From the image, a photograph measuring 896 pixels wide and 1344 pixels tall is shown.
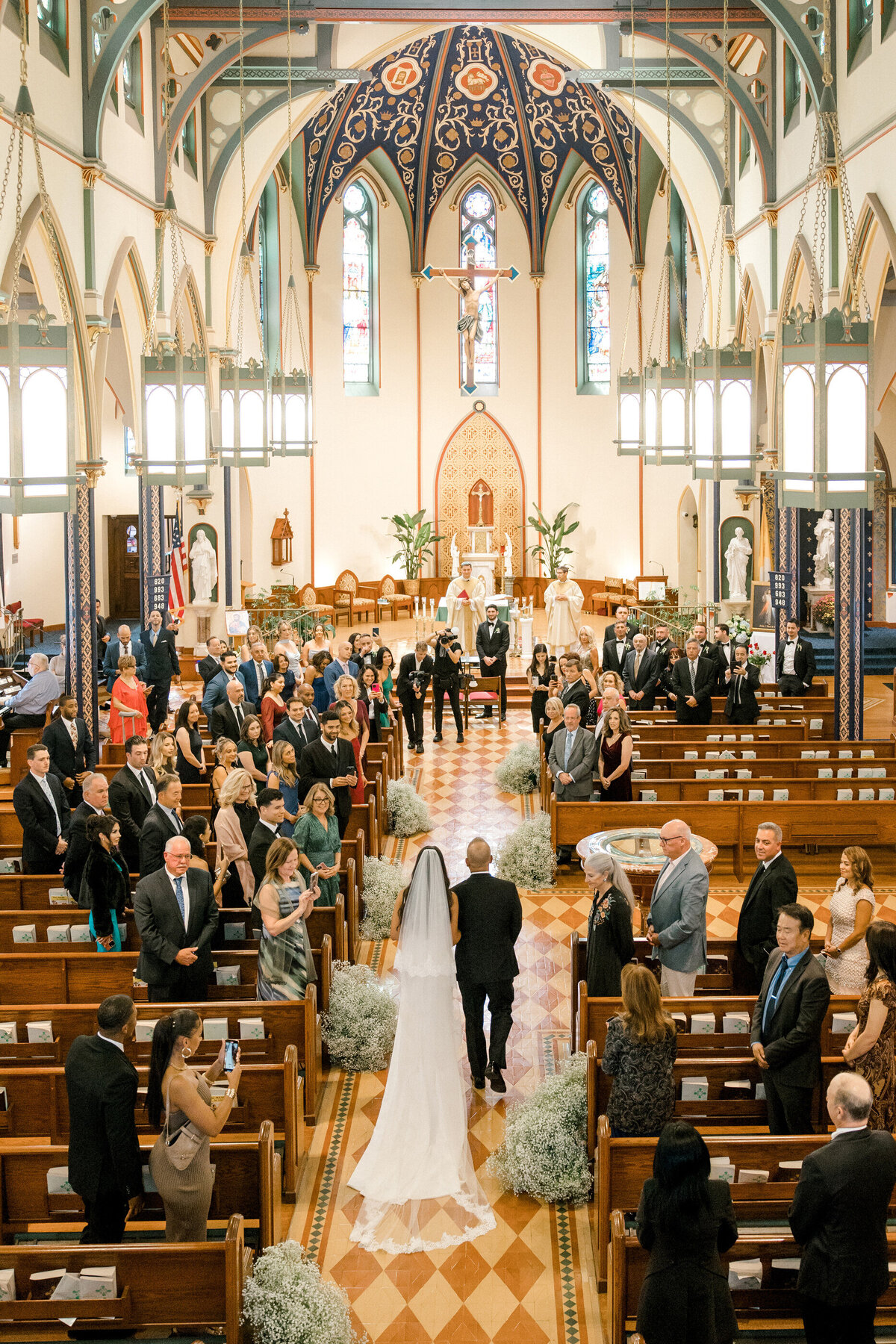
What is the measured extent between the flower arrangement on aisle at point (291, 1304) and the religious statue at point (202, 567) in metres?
16.2

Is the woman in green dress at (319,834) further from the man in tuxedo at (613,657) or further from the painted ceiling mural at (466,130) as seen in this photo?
the painted ceiling mural at (466,130)

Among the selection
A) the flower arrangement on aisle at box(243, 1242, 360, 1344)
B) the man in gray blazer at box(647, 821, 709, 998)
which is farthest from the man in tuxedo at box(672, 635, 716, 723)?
the flower arrangement on aisle at box(243, 1242, 360, 1344)

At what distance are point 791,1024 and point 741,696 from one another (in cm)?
732

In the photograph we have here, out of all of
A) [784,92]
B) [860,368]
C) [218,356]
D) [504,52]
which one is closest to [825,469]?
[860,368]

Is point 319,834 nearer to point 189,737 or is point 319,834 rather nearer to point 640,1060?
point 189,737

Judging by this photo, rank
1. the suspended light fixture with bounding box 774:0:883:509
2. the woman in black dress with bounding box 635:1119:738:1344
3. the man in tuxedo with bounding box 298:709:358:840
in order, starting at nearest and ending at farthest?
the woman in black dress with bounding box 635:1119:738:1344
the suspended light fixture with bounding box 774:0:883:509
the man in tuxedo with bounding box 298:709:358:840

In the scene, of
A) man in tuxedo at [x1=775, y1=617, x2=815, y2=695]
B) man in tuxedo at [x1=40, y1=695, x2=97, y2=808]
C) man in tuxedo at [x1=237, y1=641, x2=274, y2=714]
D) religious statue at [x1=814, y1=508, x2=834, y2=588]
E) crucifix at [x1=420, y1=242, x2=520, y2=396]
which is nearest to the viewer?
man in tuxedo at [x1=40, y1=695, x2=97, y2=808]

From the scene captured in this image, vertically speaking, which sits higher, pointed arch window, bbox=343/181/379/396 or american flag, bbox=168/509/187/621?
pointed arch window, bbox=343/181/379/396

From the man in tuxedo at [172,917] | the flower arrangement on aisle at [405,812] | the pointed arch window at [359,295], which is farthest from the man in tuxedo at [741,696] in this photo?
the pointed arch window at [359,295]

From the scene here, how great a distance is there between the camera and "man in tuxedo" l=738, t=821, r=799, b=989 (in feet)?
20.3

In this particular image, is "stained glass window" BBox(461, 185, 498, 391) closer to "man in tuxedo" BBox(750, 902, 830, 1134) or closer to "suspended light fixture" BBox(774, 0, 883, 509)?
"suspended light fixture" BBox(774, 0, 883, 509)

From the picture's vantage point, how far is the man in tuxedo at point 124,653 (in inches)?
488

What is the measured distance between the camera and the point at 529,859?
1014 cm

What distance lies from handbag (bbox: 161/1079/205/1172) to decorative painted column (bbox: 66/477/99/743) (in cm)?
910
